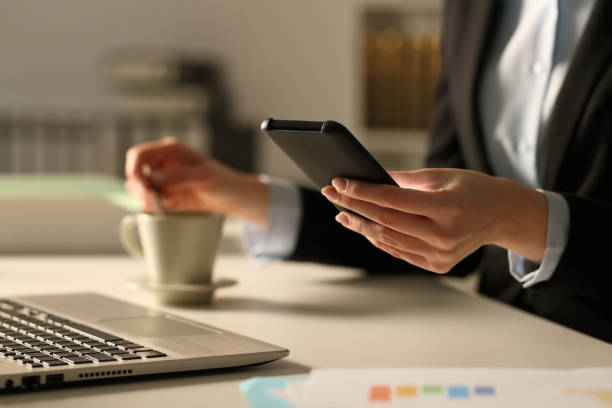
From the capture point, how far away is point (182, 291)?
33.1 inches

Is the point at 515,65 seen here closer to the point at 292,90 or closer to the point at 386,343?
the point at 386,343

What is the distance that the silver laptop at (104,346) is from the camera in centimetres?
52

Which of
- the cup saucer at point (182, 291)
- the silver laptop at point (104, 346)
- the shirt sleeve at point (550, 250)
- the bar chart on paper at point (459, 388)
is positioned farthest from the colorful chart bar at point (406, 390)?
the cup saucer at point (182, 291)

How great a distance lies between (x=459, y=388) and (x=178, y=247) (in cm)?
46

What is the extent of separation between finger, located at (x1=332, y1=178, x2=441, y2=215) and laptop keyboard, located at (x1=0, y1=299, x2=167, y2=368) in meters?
0.18

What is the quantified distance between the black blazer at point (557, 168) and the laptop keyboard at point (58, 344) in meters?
0.41

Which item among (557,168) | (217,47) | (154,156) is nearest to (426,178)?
(557,168)

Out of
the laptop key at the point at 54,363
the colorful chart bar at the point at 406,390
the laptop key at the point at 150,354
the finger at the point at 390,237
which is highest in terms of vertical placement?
the finger at the point at 390,237

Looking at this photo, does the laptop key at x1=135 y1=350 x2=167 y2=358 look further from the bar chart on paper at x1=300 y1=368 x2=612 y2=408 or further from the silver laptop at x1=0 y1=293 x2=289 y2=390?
the bar chart on paper at x1=300 y1=368 x2=612 y2=408

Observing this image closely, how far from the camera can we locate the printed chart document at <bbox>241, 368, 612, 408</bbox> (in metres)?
0.46

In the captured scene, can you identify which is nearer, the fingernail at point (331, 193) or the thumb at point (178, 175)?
the fingernail at point (331, 193)

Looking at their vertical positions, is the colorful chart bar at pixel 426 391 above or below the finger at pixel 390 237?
below

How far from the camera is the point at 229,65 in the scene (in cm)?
356

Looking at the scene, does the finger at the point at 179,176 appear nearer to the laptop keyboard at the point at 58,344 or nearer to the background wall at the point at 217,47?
the laptop keyboard at the point at 58,344
